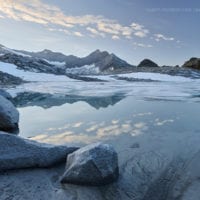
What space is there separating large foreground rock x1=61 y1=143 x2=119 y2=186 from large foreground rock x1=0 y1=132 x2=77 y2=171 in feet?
2.37

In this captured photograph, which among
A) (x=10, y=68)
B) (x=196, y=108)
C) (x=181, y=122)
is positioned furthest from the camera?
(x=10, y=68)

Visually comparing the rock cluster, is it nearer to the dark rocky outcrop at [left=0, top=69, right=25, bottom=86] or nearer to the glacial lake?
the glacial lake

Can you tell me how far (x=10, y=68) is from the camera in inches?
1564

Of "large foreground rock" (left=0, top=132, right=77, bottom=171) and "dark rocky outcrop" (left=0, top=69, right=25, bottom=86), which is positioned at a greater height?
"large foreground rock" (left=0, top=132, right=77, bottom=171)

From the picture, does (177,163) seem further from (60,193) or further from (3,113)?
(3,113)

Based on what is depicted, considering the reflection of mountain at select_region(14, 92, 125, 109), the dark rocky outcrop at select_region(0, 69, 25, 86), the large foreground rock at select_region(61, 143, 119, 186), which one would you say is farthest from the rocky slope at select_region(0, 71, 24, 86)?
the large foreground rock at select_region(61, 143, 119, 186)

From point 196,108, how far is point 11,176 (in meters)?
9.31

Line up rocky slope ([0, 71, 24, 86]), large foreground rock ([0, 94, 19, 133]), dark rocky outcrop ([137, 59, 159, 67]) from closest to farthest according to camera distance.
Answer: large foreground rock ([0, 94, 19, 133]) → rocky slope ([0, 71, 24, 86]) → dark rocky outcrop ([137, 59, 159, 67])

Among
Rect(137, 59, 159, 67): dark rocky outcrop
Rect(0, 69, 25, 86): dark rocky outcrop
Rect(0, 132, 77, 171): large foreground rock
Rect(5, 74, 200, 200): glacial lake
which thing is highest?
Rect(137, 59, 159, 67): dark rocky outcrop

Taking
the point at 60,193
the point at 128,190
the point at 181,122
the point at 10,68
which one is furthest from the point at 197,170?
the point at 10,68

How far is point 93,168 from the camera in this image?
469cm

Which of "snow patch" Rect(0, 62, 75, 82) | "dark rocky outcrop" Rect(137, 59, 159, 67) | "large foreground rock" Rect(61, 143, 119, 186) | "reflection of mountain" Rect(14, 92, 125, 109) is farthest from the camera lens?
"dark rocky outcrop" Rect(137, 59, 159, 67)

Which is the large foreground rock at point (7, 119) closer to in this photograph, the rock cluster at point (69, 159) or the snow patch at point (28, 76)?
the rock cluster at point (69, 159)

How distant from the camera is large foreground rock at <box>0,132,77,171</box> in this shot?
5.36 meters
